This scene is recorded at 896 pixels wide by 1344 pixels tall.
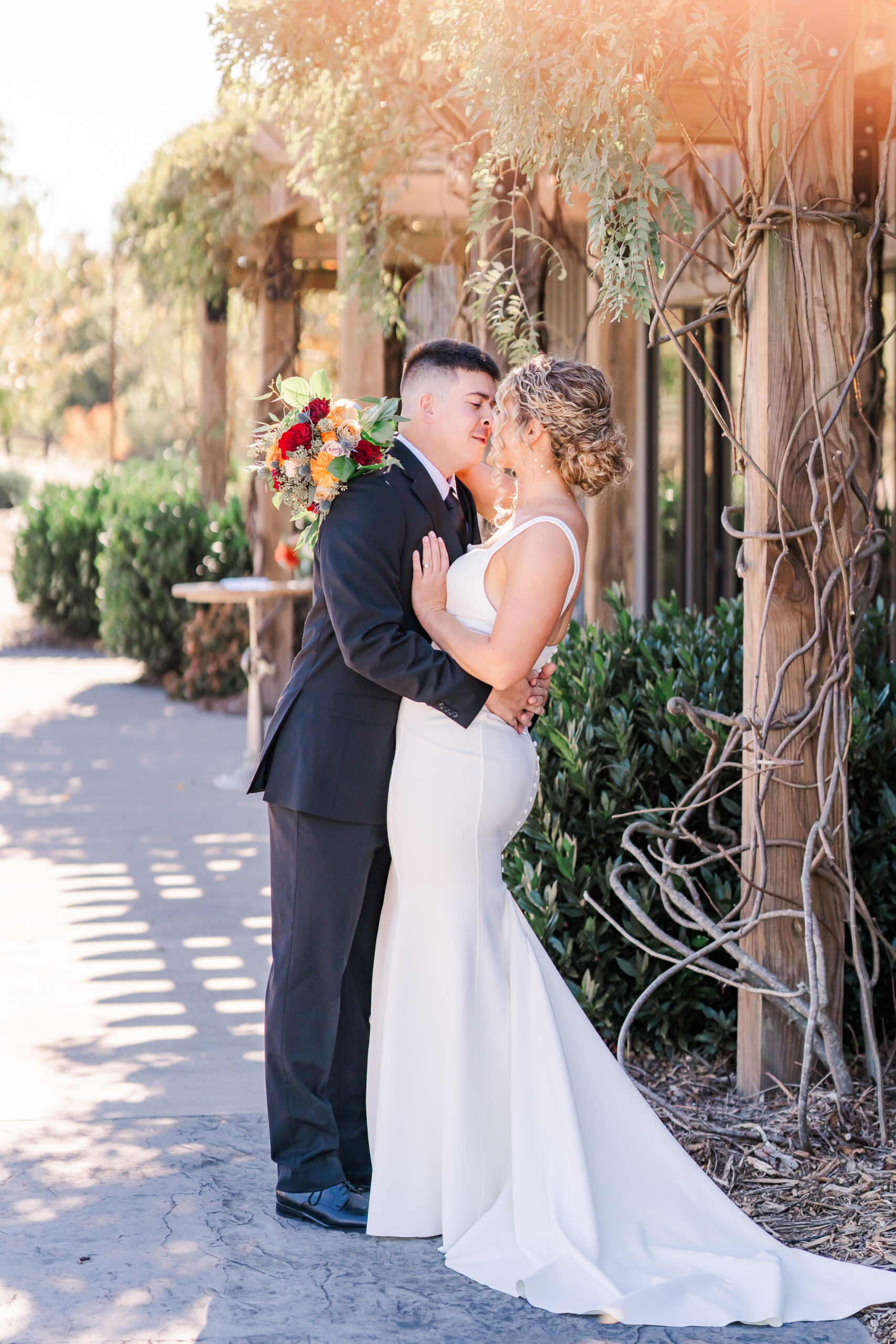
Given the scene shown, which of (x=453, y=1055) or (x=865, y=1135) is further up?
(x=453, y=1055)

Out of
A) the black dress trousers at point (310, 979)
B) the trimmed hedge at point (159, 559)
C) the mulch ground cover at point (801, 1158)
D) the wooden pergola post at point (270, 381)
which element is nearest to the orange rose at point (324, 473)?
the black dress trousers at point (310, 979)

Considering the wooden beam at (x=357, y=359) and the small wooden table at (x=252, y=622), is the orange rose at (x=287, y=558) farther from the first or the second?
the wooden beam at (x=357, y=359)

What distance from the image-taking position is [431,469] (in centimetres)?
336

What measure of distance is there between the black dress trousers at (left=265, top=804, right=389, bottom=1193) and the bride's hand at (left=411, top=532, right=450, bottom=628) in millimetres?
513

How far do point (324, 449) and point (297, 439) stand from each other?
0.08m

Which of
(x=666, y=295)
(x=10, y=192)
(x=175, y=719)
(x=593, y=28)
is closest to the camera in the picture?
(x=593, y=28)

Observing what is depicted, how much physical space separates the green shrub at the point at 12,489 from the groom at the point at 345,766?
37926 millimetres

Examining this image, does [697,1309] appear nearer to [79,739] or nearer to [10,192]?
[79,739]

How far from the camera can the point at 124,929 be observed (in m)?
5.73

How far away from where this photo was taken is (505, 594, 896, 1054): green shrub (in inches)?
156

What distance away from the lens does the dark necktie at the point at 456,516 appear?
344 cm

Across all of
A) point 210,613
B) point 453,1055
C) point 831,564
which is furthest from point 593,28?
point 210,613

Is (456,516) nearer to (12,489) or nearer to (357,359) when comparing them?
(357,359)

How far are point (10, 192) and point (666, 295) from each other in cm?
2769
